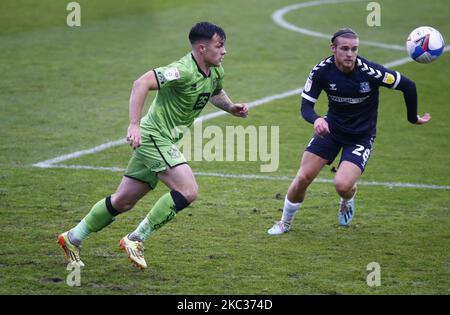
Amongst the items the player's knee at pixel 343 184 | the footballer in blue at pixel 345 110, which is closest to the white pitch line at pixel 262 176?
the footballer in blue at pixel 345 110

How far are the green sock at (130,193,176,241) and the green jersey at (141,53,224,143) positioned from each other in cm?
71

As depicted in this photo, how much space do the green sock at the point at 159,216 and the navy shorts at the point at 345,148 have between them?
7.90ft

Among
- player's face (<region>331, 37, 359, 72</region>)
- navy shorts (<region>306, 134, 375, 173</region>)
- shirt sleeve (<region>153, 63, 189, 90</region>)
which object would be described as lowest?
navy shorts (<region>306, 134, 375, 173</region>)

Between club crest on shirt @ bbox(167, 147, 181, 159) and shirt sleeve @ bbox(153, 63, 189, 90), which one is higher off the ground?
shirt sleeve @ bbox(153, 63, 189, 90)

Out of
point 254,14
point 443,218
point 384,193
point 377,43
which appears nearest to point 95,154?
point 384,193

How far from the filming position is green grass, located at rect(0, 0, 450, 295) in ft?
28.7

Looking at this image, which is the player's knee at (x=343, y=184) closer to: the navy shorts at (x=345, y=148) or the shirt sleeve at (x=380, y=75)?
the navy shorts at (x=345, y=148)

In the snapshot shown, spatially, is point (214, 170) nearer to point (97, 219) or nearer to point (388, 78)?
point (388, 78)

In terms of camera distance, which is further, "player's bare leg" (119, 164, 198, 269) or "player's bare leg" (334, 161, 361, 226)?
"player's bare leg" (334, 161, 361, 226)

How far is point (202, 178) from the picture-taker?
42.6 ft

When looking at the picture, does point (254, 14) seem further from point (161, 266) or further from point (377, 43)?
point (161, 266)

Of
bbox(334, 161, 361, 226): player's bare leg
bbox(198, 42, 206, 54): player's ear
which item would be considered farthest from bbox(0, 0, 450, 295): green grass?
bbox(198, 42, 206, 54): player's ear

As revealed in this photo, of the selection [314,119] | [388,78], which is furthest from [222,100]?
[388,78]

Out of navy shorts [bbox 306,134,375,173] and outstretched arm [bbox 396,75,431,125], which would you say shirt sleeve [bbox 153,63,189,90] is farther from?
outstretched arm [bbox 396,75,431,125]
